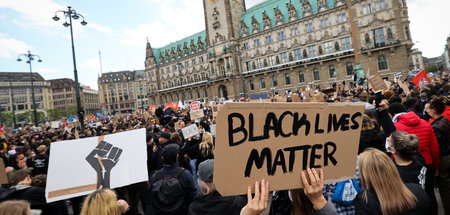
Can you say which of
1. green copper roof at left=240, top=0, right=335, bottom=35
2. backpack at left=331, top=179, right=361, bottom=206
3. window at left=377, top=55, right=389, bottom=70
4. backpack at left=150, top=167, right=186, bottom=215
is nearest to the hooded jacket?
backpack at left=331, top=179, right=361, bottom=206

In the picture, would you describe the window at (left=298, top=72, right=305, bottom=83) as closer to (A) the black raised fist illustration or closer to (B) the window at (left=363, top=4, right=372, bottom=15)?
A: (B) the window at (left=363, top=4, right=372, bottom=15)

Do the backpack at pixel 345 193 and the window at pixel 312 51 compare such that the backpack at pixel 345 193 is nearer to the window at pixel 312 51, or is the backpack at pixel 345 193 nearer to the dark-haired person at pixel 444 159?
the dark-haired person at pixel 444 159

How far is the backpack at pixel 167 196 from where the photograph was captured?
10.1ft

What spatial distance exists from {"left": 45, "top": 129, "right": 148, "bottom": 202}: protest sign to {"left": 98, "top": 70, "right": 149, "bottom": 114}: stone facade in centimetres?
10422

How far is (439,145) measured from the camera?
145 inches

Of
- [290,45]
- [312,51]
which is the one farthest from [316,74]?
[290,45]

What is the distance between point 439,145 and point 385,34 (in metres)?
38.9

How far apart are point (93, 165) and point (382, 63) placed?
41751mm

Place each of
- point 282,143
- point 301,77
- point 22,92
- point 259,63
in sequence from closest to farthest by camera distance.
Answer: point 282,143 → point 301,77 → point 259,63 → point 22,92

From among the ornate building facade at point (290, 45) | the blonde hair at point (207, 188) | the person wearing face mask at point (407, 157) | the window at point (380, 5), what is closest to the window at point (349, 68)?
the ornate building facade at point (290, 45)

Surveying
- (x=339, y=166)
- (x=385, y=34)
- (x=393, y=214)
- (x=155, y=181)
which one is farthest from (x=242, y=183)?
(x=385, y=34)

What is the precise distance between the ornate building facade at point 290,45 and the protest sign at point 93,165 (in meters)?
28.3

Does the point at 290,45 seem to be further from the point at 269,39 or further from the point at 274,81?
the point at 274,81

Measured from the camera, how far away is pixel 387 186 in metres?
1.84
